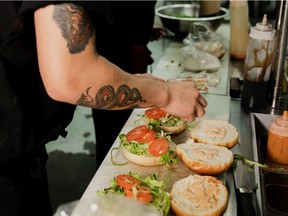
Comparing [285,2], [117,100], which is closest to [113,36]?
[285,2]

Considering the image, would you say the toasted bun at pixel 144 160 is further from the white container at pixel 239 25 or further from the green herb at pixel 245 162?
the white container at pixel 239 25

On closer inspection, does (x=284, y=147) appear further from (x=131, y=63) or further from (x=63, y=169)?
(x=63, y=169)

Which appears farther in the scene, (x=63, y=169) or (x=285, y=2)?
(x=63, y=169)

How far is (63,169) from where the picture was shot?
12.2ft

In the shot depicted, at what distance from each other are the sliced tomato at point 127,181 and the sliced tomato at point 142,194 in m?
0.02

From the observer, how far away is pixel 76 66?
119 centimetres

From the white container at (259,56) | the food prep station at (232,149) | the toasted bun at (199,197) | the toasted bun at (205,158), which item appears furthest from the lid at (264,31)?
the toasted bun at (199,197)

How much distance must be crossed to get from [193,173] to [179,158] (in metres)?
0.13

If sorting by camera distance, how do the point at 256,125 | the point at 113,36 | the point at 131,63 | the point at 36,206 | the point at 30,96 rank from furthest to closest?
the point at 131,63
the point at 113,36
the point at 256,125
the point at 36,206
the point at 30,96

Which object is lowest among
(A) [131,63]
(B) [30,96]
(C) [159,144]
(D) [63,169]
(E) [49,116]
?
(D) [63,169]

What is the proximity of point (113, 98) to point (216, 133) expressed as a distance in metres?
0.63

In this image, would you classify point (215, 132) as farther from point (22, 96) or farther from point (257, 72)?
point (22, 96)

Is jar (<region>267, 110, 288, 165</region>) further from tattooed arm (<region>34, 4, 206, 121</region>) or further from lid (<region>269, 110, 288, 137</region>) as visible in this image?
tattooed arm (<region>34, 4, 206, 121</region>)

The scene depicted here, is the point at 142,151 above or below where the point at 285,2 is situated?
below
